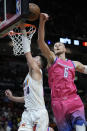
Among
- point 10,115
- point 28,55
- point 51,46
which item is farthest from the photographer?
point 51,46

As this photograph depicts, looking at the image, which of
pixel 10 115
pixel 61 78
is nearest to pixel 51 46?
pixel 10 115

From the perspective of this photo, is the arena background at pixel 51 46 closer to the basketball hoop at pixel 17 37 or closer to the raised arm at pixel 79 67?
the basketball hoop at pixel 17 37

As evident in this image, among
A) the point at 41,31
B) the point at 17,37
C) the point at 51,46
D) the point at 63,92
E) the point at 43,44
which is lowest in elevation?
the point at 51,46

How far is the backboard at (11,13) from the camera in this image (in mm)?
4259

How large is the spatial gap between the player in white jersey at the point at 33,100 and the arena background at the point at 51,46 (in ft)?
33.5

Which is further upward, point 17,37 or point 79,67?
point 17,37

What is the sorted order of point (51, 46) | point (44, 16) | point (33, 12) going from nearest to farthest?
point (44, 16) < point (33, 12) < point (51, 46)

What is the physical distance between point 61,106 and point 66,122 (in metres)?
0.27

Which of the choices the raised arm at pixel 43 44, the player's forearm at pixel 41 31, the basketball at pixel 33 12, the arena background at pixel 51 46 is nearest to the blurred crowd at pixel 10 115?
the arena background at pixel 51 46

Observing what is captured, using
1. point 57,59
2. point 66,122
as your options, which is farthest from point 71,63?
point 66,122

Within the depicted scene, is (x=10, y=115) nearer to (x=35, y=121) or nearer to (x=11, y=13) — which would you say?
(x=11, y=13)

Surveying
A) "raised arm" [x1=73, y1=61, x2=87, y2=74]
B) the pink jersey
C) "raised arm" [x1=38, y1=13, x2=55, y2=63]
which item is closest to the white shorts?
the pink jersey

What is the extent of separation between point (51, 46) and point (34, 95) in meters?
11.6

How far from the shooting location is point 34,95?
4.54 metres
